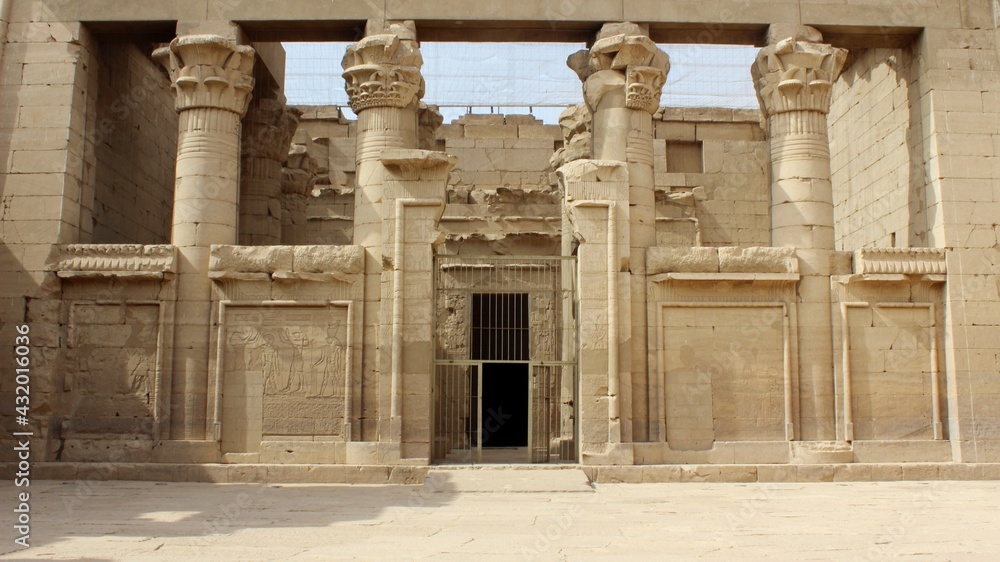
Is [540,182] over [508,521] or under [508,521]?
over

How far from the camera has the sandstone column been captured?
12055 mm

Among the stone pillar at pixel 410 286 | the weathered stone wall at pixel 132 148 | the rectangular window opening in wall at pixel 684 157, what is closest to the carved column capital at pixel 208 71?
the weathered stone wall at pixel 132 148

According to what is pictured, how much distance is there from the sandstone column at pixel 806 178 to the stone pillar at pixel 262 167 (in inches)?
332

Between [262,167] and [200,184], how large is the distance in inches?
141

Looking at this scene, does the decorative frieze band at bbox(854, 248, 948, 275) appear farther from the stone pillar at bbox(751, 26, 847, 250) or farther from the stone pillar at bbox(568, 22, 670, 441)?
the stone pillar at bbox(568, 22, 670, 441)

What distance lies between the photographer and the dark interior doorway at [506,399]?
1908 centimetres

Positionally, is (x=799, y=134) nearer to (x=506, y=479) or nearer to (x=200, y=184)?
(x=506, y=479)

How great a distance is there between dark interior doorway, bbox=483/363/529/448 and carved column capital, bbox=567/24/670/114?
799 cm

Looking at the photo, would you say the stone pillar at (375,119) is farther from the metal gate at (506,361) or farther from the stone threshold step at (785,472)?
the stone threshold step at (785,472)

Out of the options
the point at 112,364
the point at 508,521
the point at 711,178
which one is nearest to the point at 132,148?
the point at 112,364

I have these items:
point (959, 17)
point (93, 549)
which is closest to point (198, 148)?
point (93, 549)

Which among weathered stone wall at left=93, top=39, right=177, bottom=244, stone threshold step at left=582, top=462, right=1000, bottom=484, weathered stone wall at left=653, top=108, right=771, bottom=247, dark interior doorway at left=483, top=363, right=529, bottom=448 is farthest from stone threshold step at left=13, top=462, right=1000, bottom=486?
dark interior doorway at left=483, top=363, right=529, bottom=448

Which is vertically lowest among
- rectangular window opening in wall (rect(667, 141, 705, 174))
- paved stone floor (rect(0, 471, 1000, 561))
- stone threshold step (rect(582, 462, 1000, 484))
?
paved stone floor (rect(0, 471, 1000, 561))

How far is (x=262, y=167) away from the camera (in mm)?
15719
